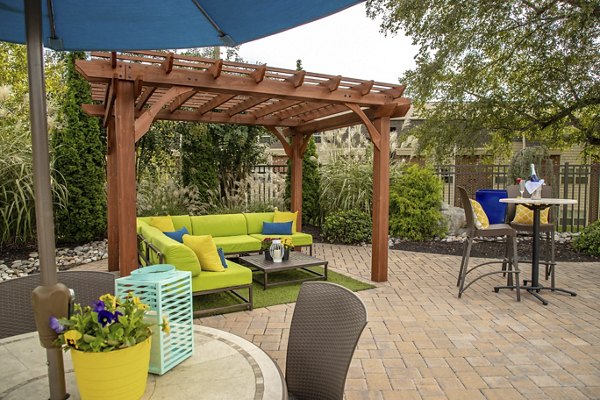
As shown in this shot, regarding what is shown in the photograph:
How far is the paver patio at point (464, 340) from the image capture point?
9.30 ft

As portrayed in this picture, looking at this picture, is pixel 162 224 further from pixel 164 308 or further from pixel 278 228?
pixel 164 308

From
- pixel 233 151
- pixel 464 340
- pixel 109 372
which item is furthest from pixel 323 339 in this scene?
pixel 233 151

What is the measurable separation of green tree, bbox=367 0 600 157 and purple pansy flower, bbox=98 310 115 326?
350 inches

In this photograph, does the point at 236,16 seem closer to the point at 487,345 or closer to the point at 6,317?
the point at 6,317

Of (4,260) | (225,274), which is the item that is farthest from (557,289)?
(4,260)

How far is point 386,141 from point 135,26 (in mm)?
4135

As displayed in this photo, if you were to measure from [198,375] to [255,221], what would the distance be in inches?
233

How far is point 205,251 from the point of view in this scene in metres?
4.47

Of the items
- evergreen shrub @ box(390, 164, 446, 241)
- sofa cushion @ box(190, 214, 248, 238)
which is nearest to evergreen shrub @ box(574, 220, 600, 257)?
evergreen shrub @ box(390, 164, 446, 241)

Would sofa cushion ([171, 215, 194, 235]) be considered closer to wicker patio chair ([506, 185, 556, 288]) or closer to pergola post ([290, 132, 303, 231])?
pergola post ([290, 132, 303, 231])

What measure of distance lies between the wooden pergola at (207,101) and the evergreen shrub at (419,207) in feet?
8.60

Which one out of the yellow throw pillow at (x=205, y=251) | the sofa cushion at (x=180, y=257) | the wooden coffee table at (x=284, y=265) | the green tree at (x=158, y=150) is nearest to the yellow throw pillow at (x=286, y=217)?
the wooden coffee table at (x=284, y=265)

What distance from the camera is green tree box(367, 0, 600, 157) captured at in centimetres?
840

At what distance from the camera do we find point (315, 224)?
1005 centimetres
